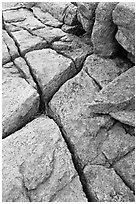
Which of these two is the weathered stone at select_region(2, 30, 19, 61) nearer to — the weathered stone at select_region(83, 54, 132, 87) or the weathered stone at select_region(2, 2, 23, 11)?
the weathered stone at select_region(2, 2, 23, 11)

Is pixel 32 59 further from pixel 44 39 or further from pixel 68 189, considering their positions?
pixel 68 189

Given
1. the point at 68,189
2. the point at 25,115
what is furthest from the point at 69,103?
the point at 68,189

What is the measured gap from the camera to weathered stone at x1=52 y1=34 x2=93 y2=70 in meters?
5.15

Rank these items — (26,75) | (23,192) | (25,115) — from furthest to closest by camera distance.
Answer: (26,75) → (25,115) → (23,192)

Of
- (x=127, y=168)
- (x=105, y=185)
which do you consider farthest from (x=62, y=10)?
(x=105, y=185)

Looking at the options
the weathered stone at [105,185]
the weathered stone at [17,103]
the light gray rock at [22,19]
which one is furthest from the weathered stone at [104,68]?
the light gray rock at [22,19]

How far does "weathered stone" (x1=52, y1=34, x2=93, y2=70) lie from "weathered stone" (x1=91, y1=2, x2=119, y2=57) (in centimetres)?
35

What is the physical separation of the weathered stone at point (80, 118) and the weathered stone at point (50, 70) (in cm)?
18

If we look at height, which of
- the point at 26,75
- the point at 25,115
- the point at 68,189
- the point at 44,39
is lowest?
the point at 68,189

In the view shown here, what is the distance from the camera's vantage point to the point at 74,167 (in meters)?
4.03

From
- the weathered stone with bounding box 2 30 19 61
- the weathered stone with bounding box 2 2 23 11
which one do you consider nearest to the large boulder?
the weathered stone with bounding box 2 30 19 61

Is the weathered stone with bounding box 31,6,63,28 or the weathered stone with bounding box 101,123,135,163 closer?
the weathered stone with bounding box 101,123,135,163

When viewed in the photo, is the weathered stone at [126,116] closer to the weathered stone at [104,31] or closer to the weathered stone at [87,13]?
the weathered stone at [104,31]

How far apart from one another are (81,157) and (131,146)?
841mm
